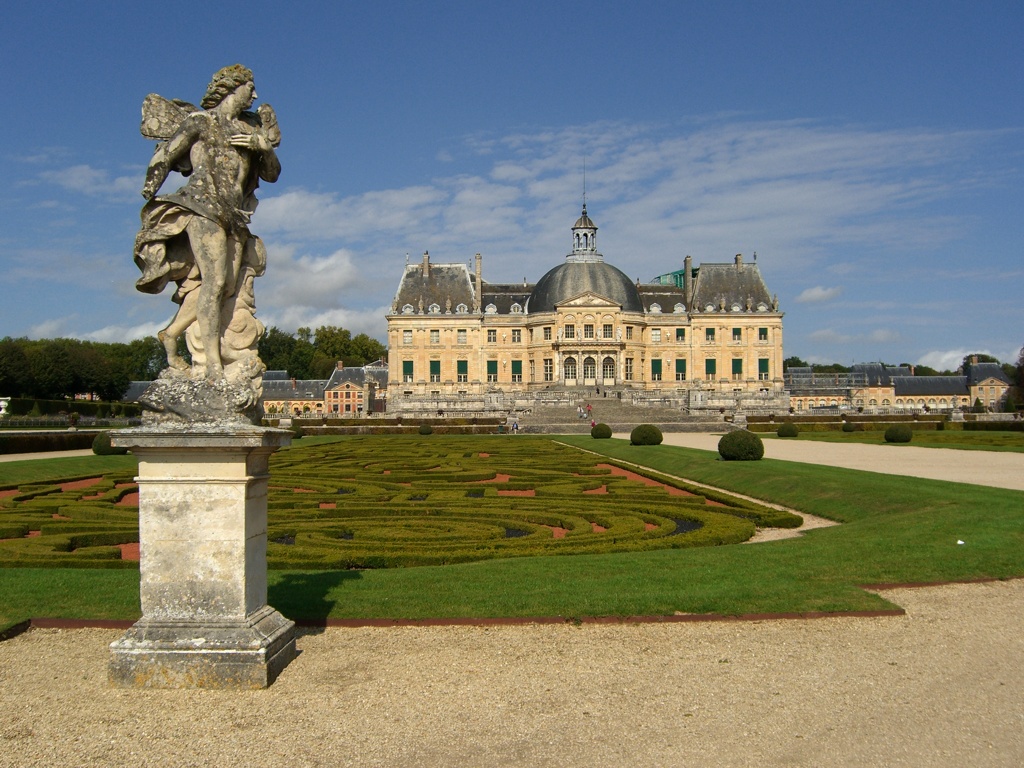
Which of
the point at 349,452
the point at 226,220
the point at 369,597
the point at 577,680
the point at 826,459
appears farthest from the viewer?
the point at 349,452

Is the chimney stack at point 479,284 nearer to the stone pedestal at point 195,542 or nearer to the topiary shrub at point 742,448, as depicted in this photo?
the topiary shrub at point 742,448

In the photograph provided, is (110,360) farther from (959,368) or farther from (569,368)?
(959,368)

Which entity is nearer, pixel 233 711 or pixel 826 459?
pixel 233 711

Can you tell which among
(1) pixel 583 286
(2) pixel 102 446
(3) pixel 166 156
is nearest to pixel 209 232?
(3) pixel 166 156

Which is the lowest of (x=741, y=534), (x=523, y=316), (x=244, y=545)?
(x=741, y=534)

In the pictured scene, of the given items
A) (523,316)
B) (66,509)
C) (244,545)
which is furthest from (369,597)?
(523,316)

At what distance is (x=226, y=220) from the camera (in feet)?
19.5

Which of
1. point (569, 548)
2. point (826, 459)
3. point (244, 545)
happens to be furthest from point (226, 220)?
point (826, 459)

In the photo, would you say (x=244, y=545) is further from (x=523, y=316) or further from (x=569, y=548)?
(x=523, y=316)

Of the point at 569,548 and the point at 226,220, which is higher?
the point at 226,220

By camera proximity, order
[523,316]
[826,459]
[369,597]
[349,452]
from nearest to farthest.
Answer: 1. [369,597]
2. [826,459]
3. [349,452]
4. [523,316]

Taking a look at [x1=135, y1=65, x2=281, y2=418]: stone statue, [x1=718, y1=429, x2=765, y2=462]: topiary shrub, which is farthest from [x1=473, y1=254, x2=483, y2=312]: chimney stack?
[x1=135, y1=65, x2=281, y2=418]: stone statue

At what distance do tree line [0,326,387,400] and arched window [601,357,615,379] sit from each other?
2475cm

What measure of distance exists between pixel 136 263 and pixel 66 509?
9.20m
